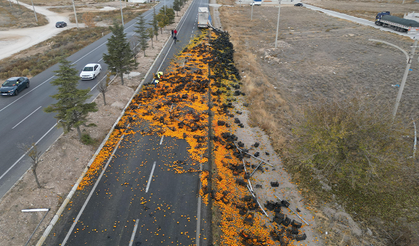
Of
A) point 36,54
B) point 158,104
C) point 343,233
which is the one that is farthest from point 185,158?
point 36,54

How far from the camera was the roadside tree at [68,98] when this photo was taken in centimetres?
1536

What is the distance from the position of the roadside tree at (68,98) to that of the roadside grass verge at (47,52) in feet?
23.0

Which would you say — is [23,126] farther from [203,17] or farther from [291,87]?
[203,17]

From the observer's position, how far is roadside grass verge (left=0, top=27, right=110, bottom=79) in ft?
108

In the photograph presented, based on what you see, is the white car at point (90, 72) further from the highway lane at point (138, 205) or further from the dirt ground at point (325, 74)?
the dirt ground at point (325, 74)

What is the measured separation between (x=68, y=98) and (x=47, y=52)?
33598mm

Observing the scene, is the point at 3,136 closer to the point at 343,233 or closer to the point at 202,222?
the point at 202,222

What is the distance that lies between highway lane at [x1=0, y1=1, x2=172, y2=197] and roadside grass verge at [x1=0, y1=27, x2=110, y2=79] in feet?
12.8

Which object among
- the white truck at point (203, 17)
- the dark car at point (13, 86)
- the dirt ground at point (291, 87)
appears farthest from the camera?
the white truck at point (203, 17)

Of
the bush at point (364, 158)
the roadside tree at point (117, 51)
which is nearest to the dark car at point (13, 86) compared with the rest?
the roadside tree at point (117, 51)

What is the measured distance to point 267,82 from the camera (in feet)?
96.0

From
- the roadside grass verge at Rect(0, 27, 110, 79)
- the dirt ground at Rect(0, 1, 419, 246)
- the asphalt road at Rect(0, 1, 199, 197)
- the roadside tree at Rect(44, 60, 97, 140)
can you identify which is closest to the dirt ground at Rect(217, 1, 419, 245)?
the dirt ground at Rect(0, 1, 419, 246)

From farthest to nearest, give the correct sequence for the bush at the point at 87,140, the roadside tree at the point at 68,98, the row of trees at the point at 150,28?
the row of trees at the point at 150,28
the bush at the point at 87,140
the roadside tree at the point at 68,98

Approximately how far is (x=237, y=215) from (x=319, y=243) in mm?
4017
